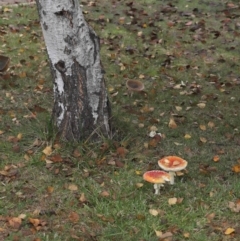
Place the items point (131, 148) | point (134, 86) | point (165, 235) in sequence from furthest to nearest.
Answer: point (134, 86) < point (131, 148) < point (165, 235)

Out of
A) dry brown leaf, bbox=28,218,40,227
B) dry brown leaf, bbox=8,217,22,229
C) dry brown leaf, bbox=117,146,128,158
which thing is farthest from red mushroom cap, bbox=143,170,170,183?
dry brown leaf, bbox=8,217,22,229

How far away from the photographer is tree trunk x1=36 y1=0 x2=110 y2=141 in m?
4.62

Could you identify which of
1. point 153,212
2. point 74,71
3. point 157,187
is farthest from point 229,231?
point 74,71

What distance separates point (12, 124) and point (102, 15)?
176 inches

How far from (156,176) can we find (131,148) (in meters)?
0.80

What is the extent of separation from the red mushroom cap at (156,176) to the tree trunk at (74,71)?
833mm

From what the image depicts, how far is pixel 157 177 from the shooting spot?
4277mm

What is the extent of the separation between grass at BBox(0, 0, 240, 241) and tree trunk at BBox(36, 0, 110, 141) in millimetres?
183

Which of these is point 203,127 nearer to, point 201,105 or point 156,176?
point 201,105

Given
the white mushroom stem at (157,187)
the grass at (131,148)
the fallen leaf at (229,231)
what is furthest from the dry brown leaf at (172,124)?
the fallen leaf at (229,231)

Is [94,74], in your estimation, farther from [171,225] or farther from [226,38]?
[226,38]

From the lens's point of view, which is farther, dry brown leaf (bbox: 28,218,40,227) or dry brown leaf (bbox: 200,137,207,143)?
Answer: dry brown leaf (bbox: 200,137,207,143)

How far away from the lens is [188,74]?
7.08 meters

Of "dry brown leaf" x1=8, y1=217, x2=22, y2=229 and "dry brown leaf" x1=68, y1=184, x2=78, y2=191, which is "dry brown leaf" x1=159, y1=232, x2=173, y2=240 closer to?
"dry brown leaf" x1=68, y1=184, x2=78, y2=191
